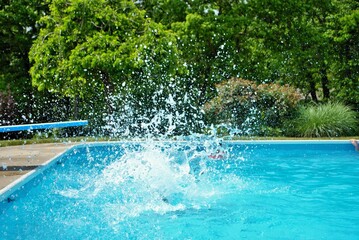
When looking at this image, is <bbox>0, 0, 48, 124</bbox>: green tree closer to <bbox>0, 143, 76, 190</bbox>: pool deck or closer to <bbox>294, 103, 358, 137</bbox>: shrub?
<bbox>0, 143, 76, 190</bbox>: pool deck

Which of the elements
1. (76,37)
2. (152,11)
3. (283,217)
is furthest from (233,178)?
(152,11)

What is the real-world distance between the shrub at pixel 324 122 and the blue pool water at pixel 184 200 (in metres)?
2.90

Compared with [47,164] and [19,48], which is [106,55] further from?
[19,48]

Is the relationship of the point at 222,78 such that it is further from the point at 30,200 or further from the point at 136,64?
the point at 30,200

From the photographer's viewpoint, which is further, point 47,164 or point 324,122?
point 324,122

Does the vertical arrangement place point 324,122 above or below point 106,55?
below

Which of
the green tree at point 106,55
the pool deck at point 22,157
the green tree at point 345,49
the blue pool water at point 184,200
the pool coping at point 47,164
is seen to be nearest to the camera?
the blue pool water at point 184,200

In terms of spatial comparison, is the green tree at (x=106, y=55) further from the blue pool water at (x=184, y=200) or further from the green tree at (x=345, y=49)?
the green tree at (x=345, y=49)

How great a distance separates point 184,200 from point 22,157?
3.59 m

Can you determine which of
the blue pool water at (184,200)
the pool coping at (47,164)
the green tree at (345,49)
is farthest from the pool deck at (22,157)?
the green tree at (345,49)

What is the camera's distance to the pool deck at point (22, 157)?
669 cm

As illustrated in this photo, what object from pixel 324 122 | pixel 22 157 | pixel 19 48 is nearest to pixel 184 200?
pixel 22 157

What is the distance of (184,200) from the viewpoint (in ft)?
20.9

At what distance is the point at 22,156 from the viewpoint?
28.5 ft
